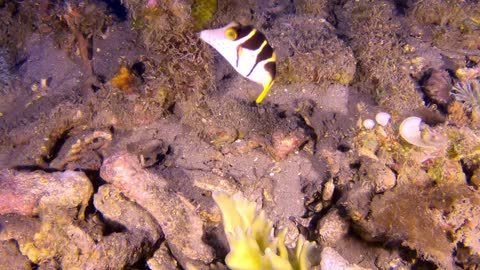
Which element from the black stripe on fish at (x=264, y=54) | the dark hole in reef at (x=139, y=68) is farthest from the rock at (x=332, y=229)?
the dark hole in reef at (x=139, y=68)

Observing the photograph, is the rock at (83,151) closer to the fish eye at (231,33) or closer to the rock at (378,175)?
the fish eye at (231,33)

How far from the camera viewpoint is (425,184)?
12.0ft

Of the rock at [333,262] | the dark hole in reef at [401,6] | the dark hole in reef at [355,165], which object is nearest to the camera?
the rock at [333,262]

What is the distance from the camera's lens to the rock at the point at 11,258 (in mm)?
3080

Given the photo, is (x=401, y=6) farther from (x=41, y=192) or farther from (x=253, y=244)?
(x=41, y=192)

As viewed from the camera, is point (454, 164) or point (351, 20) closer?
point (454, 164)

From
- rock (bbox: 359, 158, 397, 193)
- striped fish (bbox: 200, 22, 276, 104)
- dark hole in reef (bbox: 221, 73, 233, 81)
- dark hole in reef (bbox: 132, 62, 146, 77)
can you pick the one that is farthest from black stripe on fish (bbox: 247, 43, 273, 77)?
dark hole in reef (bbox: 132, 62, 146, 77)

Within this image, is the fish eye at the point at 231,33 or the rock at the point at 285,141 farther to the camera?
the rock at the point at 285,141

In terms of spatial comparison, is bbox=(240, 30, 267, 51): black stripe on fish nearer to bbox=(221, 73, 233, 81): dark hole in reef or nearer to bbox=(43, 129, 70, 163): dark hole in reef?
bbox=(221, 73, 233, 81): dark hole in reef

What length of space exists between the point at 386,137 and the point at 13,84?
599 centimetres

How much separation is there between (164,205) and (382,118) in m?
2.78

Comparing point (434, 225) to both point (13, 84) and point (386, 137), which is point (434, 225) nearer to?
point (386, 137)

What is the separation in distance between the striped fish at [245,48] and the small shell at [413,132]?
1966 mm

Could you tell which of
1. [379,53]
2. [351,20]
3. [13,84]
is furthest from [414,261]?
[13,84]
